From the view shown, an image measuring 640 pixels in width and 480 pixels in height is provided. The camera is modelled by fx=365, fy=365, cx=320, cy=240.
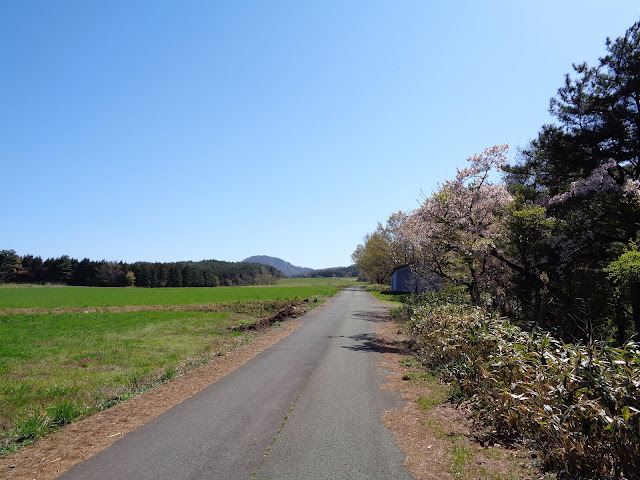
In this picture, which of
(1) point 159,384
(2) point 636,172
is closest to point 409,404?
(1) point 159,384

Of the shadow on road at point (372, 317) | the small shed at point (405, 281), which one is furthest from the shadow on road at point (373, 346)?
the small shed at point (405, 281)

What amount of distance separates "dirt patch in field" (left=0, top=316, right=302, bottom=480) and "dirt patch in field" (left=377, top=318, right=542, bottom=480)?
169 inches

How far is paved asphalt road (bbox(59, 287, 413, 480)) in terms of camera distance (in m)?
4.43

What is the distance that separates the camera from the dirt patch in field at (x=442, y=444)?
4.29m

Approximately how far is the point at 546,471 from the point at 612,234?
532 inches

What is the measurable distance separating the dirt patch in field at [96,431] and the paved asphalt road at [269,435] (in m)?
0.27

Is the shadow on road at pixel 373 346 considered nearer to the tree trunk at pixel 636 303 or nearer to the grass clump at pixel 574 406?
the grass clump at pixel 574 406

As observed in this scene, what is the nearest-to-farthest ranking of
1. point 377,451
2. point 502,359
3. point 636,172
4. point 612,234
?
point 377,451, point 502,359, point 612,234, point 636,172

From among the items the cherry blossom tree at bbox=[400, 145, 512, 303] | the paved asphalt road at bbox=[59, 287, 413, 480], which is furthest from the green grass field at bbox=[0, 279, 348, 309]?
the paved asphalt road at bbox=[59, 287, 413, 480]

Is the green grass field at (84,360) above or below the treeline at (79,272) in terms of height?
below

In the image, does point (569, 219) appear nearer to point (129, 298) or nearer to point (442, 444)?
point (442, 444)

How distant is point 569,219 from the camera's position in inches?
569

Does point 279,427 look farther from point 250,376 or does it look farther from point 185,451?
point 250,376

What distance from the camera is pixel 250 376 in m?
9.20
